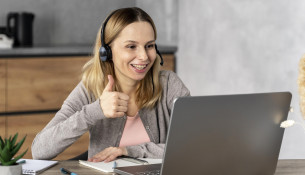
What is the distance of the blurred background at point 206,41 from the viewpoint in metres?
2.62

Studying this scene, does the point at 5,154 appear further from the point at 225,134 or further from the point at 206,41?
the point at 206,41

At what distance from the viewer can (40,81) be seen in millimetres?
3514

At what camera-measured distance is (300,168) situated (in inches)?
64.4

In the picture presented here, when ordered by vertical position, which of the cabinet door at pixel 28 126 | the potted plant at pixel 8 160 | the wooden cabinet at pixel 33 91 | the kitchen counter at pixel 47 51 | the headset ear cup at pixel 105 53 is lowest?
the cabinet door at pixel 28 126

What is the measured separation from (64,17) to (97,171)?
269 centimetres

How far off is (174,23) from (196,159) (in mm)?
2521

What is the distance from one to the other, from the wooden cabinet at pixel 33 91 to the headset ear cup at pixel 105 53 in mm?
1603

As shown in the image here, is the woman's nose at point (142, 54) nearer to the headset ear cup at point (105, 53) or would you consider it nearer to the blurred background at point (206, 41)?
the headset ear cup at point (105, 53)

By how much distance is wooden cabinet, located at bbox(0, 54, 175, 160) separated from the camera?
135 inches

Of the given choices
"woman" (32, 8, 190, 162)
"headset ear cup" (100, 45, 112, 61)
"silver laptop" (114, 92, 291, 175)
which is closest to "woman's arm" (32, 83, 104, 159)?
"woman" (32, 8, 190, 162)

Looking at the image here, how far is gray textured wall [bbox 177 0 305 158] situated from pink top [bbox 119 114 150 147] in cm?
86

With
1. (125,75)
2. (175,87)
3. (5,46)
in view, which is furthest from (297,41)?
(5,46)

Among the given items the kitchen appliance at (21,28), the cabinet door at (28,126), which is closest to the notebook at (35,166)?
the cabinet door at (28,126)

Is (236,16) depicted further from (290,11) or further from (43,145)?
(43,145)
